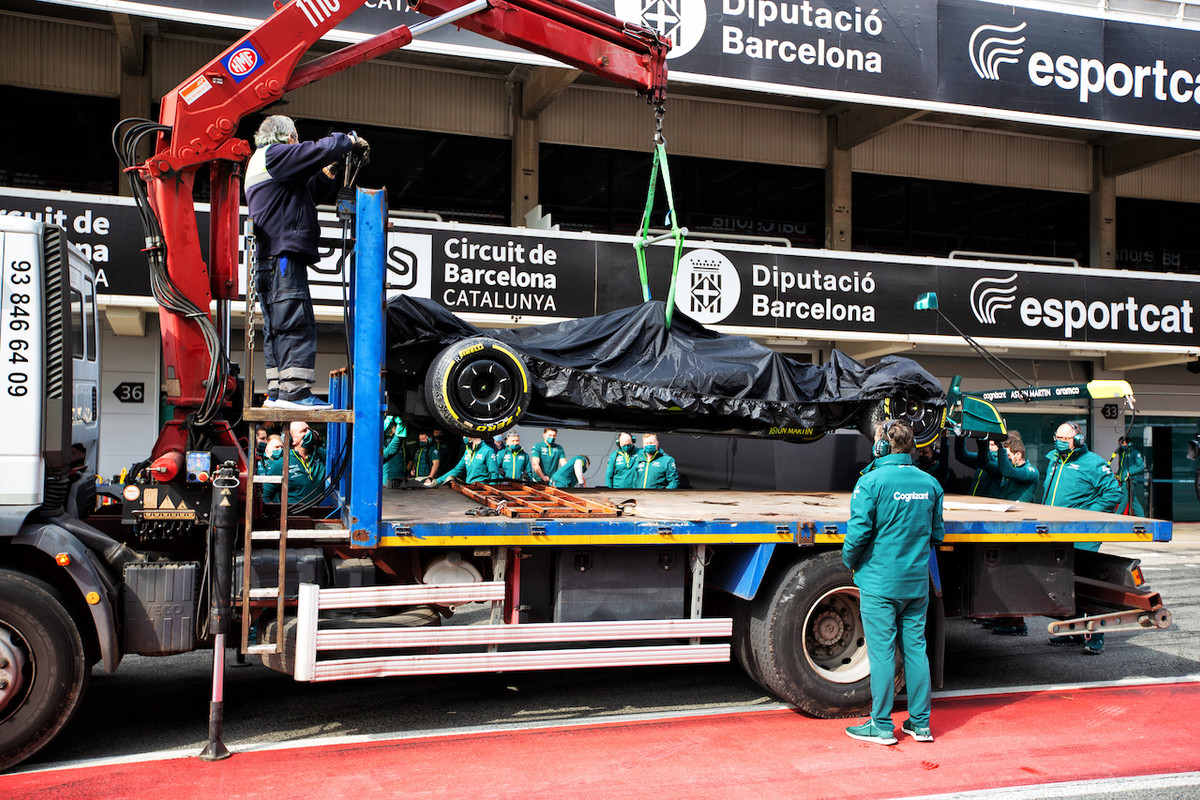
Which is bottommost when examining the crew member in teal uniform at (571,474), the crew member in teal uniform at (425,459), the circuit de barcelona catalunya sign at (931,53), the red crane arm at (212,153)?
the crew member in teal uniform at (571,474)

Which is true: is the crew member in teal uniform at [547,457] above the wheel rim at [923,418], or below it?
below

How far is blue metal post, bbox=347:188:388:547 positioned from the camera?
5.22m

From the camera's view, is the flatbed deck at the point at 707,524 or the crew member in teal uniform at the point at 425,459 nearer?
the flatbed deck at the point at 707,524

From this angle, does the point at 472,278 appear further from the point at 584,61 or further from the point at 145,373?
the point at 584,61

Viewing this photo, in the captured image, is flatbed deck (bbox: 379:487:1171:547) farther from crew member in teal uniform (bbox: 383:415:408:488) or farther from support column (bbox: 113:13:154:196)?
support column (bbox: 113:13:154:196)

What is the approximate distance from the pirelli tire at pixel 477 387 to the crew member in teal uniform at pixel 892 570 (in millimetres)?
2284

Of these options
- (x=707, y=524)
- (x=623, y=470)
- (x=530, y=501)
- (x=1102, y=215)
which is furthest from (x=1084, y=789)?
(x=1102, y=215)

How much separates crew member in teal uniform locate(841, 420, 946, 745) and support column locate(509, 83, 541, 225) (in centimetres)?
1155

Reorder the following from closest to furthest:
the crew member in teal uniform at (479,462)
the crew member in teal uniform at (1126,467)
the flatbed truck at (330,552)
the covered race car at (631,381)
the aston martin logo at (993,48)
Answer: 1. the flatbed truck at (330,552)
2. the covered race car at (631,381)
3. the crew member in teal uniform at (1126,467)
4. the crew member in teal uniform at (479,462)
5. the aston martin logo at (993,48)

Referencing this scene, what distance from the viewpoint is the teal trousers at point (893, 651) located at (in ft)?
18.2

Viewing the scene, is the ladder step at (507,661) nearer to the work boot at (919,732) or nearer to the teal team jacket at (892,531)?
the teal team jacket at (892,531)

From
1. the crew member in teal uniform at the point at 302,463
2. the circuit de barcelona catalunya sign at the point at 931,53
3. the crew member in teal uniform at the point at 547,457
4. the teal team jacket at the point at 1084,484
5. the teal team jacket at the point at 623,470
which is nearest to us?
the crew member in teal uniform at the point at 302,463

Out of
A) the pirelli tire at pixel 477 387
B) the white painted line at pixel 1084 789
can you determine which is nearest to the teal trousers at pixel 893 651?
the white painted line at pixel 1084 789

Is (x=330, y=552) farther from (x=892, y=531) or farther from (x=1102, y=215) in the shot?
(x=1102, y=215)
